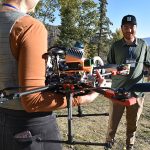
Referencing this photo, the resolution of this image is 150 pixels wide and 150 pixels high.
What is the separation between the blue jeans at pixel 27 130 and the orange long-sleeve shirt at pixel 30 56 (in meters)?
0.17

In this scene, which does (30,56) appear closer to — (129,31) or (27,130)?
(27,130)

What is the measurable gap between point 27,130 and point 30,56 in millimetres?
500

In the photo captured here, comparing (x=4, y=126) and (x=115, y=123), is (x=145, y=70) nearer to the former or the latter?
(x=115, y=123)

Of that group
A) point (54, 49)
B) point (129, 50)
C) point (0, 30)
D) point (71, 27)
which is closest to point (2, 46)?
point (0, 30)

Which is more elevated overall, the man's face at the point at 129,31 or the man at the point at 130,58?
the man's face at the point at 129,31

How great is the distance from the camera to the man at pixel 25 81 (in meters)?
2.15

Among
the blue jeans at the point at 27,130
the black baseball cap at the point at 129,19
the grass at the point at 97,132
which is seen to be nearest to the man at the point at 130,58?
the black baseball cap at the point at 129,19

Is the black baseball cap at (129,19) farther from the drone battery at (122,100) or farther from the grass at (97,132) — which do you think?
the drone battery at (122,100)

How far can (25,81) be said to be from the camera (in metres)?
2.15

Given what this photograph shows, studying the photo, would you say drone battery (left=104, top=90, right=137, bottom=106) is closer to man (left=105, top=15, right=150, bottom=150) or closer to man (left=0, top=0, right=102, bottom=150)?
man (left=0, top=0, right=102, bottom=150)

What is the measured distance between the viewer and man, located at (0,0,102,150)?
7.06 ft

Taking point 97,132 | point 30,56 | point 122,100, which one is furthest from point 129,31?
point 30,56

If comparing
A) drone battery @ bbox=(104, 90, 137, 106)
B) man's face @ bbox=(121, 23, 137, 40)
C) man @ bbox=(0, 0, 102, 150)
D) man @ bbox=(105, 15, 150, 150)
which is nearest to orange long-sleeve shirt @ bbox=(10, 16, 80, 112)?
man @ bbox=(0, 0, 102, 150)

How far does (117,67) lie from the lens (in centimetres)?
270
